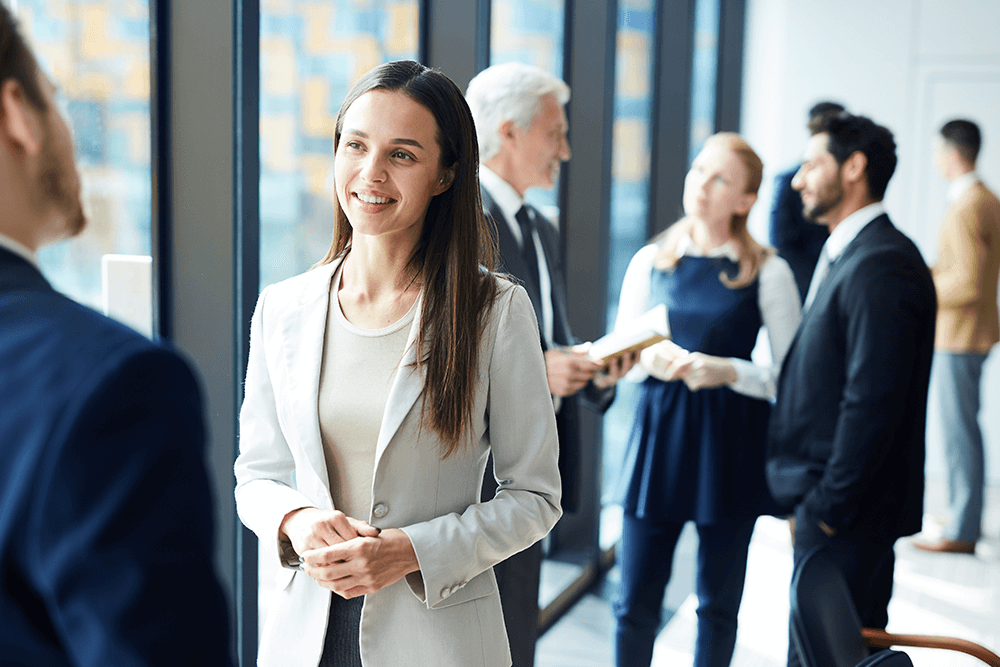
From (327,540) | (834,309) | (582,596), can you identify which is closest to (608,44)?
(834,309)

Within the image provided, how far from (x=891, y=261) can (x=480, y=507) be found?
145 cm

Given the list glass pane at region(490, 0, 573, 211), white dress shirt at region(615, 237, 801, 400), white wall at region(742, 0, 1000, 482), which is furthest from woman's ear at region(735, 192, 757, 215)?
white wall at region(742, 0, 1000, 482)

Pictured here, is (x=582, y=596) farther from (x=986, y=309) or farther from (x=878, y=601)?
(x=986, y=309)

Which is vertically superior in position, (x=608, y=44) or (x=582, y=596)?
(x=608, y=44)

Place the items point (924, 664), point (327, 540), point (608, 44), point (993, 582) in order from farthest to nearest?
point (993, 582) → point (608, 44) → point (924, 664) → point (327, 540)

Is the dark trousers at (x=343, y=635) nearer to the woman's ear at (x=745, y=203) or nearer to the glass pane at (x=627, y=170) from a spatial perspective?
the woman's ear at (x=745, y=203)

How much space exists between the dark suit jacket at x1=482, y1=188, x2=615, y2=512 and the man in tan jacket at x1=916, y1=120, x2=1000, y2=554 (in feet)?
11.4

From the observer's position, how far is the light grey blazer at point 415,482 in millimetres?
1354

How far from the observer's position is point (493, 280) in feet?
4.83

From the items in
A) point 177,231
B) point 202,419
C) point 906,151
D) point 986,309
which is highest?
point 906,151

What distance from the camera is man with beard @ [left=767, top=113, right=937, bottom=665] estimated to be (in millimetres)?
2268

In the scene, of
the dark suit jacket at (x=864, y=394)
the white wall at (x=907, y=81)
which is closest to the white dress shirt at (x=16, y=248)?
the dark suit jacket at (x=864, y=394)

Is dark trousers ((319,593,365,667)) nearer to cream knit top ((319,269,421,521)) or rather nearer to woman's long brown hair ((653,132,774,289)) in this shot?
cream knit top ((319,269,421,521))

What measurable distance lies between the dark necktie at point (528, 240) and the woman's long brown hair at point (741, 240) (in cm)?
71
